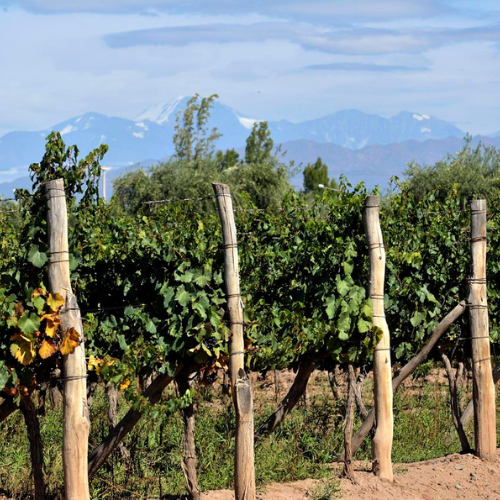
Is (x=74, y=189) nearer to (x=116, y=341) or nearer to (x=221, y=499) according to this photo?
(x=116, y=341)

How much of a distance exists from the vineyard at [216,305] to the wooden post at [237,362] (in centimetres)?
1

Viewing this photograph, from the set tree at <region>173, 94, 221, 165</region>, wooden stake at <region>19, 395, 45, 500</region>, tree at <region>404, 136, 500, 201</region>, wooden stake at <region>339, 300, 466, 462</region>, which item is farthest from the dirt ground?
tree at <region>173, 94, 221, 165</region>

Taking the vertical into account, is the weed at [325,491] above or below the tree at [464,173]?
below

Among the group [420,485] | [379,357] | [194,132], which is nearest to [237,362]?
[379,357]

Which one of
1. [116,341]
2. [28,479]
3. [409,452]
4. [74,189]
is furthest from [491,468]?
[74,189]

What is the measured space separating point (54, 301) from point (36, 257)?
0.31 metres

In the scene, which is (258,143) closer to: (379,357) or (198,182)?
(198,182)

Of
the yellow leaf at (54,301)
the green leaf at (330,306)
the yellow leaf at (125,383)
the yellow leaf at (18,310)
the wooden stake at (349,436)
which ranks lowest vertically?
the wooden stake at (349,436)

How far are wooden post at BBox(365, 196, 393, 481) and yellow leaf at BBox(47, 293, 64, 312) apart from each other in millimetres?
2641

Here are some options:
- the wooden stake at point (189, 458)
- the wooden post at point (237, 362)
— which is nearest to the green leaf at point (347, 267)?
the wooden post at point (237, 362)

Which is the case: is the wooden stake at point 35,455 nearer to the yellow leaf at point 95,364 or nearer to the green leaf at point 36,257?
the yellow leaf at point 95,364

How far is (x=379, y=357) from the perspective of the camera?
6.34 meters

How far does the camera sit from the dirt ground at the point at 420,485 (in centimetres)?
604

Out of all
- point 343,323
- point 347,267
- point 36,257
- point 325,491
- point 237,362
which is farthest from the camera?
point 347,267
